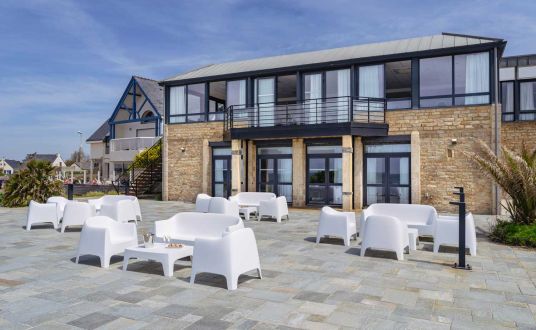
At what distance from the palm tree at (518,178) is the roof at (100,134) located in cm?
3345

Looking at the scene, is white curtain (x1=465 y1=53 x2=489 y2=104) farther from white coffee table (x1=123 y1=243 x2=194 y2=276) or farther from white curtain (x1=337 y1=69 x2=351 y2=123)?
white coffee table (x1=123 y1=243 x2=194 y2=276)

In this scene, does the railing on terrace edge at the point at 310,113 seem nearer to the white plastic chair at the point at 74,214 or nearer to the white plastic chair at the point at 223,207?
the white plastic chair at the point at 223,207

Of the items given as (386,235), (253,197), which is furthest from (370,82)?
(386,235)

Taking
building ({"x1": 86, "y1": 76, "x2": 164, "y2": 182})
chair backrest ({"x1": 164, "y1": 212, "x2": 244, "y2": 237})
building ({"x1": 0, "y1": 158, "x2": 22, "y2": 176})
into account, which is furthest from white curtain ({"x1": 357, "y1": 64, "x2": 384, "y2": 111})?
building ({"x1": 0, "y1": 158, "x2": 22, "y2": 176})

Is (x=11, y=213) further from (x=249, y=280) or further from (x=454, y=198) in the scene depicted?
(x=454, y=198)

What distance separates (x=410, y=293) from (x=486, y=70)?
12304 mm

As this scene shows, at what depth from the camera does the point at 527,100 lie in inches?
756

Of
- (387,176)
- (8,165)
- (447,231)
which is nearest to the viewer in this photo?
(447,231)

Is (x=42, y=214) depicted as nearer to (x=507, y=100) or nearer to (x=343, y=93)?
(x=343, y=93)

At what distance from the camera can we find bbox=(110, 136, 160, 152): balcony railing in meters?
28.0

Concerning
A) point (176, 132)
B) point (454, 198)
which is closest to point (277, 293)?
point (454, 198)

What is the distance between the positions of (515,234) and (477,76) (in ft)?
26.0

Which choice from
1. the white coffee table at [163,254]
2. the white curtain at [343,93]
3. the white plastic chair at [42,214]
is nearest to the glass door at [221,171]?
the white curtain at [343,93]

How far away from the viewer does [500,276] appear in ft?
21.2
